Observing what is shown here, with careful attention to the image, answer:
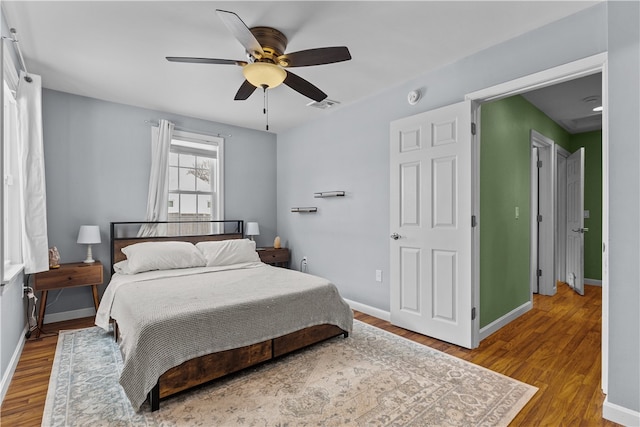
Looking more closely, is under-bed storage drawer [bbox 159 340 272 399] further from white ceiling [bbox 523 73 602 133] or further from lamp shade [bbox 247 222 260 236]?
white ceiling [bbox 523 73 602 133]

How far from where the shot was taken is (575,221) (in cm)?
487

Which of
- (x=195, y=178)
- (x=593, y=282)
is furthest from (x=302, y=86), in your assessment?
(x=593, y=282)

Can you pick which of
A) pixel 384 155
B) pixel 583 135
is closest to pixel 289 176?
pixel 384 155

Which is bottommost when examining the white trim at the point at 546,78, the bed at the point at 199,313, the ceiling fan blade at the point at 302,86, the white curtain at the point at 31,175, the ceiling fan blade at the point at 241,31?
the bed at the point at 199,313

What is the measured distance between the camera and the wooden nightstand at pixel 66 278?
306 cm

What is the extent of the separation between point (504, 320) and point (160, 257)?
3.77 metres

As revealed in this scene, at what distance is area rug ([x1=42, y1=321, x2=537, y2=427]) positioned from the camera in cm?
185

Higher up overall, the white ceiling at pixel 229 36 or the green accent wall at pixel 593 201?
the white ceiling at pixel 229 36

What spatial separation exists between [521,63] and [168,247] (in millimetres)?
3833

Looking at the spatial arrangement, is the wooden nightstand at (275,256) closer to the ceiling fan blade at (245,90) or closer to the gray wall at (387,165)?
the gray wall at (387,165)

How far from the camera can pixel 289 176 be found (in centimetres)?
514

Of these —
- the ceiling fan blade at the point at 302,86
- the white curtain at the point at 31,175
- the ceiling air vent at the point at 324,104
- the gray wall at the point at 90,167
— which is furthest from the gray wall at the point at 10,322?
the ceiling air vent at the point at 324,104

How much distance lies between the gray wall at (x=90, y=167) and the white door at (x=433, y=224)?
3.08 metres

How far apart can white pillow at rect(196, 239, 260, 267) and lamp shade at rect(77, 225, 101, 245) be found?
107 cm
